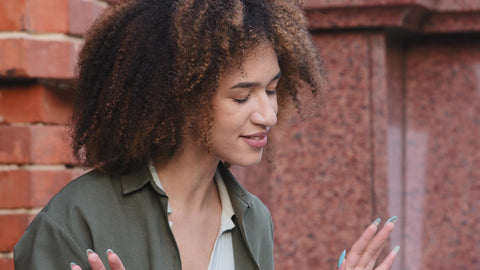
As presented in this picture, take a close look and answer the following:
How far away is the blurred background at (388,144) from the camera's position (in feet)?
16.2

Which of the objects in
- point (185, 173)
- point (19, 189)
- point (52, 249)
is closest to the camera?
point (52, 249)

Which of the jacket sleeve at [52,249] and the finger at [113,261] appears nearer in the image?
the finger at [113,261]

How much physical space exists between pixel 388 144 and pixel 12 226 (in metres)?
2.35

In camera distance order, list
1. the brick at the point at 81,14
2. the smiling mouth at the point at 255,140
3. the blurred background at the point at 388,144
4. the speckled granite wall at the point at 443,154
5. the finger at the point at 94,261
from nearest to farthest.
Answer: the finger at the point at 94,261 → the smiling mouth at the point at 255,140 → the brick at the point at 81,14 → the blurred background at the point at 388,144 → the speckled granite wall at the point at 443,154

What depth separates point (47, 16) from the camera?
3.61 m

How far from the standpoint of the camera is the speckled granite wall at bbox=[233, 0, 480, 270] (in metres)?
4.95

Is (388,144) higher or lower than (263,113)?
lower

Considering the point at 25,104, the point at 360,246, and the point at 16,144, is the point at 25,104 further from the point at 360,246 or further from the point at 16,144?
the point at 360,246

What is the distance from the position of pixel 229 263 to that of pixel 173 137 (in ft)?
1.66

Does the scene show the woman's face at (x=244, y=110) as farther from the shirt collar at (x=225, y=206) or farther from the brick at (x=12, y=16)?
the brick at (x=12, y=16)

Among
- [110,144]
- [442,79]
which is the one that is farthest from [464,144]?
[110,144]

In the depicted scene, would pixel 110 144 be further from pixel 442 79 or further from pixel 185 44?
pixel 442 79

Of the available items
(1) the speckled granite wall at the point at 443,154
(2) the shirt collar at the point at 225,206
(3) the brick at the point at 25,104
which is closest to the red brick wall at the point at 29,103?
(3) the brick at the point at 25,104

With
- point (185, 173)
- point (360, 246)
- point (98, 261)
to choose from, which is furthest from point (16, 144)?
point (360, 246)
